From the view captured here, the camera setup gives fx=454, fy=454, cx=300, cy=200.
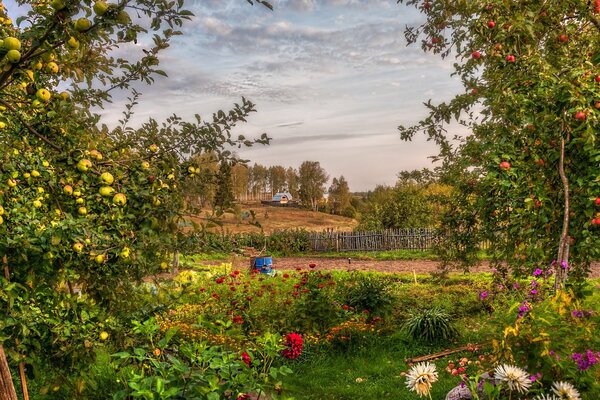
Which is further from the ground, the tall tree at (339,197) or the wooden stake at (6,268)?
the tall tree at (339,197)

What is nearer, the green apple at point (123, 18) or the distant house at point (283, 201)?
the green apple at point (123, 18)

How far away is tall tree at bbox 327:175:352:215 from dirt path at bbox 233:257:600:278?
38.4 metres

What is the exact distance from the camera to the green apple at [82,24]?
78.8 inches

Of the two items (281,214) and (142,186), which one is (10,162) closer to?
(142,186)

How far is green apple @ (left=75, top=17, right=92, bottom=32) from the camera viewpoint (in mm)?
2000

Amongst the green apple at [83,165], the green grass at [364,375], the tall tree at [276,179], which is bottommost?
the green grass at [364,375]

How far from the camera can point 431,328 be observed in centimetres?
684

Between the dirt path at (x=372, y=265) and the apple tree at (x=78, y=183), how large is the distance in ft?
39.2

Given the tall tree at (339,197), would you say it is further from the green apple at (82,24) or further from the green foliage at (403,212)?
the green apple at (82,24)

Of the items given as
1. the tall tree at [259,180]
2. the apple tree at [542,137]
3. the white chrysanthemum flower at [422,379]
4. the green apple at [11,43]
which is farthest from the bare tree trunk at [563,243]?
the tall tree at [259,180]

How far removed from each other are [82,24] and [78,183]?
1450 millimetres

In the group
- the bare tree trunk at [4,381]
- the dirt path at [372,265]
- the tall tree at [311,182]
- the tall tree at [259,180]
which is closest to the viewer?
the bare tree trunk at [4,381]

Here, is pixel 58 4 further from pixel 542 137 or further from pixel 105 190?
pixel 542 137

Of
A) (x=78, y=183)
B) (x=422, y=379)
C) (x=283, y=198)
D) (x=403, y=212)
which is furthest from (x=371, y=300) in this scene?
(x=283, y=198)
